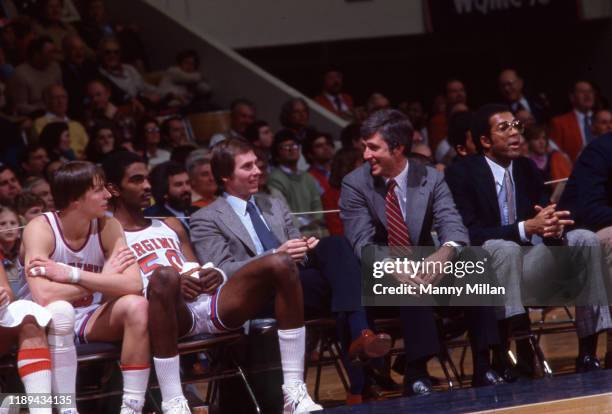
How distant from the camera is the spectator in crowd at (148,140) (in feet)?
27.7

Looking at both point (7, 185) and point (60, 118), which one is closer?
A: point (7, 185)

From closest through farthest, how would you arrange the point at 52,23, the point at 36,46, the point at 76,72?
Result: the point at 36,46, the point at 76,72, the point at 52,23

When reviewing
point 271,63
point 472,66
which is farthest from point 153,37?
point 472,66

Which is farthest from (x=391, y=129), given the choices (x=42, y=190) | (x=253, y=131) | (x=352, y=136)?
(x=253, y=131)

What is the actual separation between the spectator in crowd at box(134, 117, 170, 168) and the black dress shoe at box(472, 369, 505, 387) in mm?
3883

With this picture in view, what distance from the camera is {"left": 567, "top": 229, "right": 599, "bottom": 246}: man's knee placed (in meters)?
5.41

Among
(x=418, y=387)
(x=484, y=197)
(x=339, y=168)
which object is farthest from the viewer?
(x=339, y=168)

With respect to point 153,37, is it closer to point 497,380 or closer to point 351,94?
point 351,94

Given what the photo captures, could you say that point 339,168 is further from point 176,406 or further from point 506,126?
point 176,406

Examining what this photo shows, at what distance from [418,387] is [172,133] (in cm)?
434

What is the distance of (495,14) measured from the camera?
11828mm

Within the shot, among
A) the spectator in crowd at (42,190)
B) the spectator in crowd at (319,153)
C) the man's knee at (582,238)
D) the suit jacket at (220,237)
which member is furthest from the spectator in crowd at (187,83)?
the man's knee at (582,238)

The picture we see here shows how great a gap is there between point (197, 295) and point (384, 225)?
93 centimetres

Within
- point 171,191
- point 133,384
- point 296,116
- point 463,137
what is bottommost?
point 133,384
